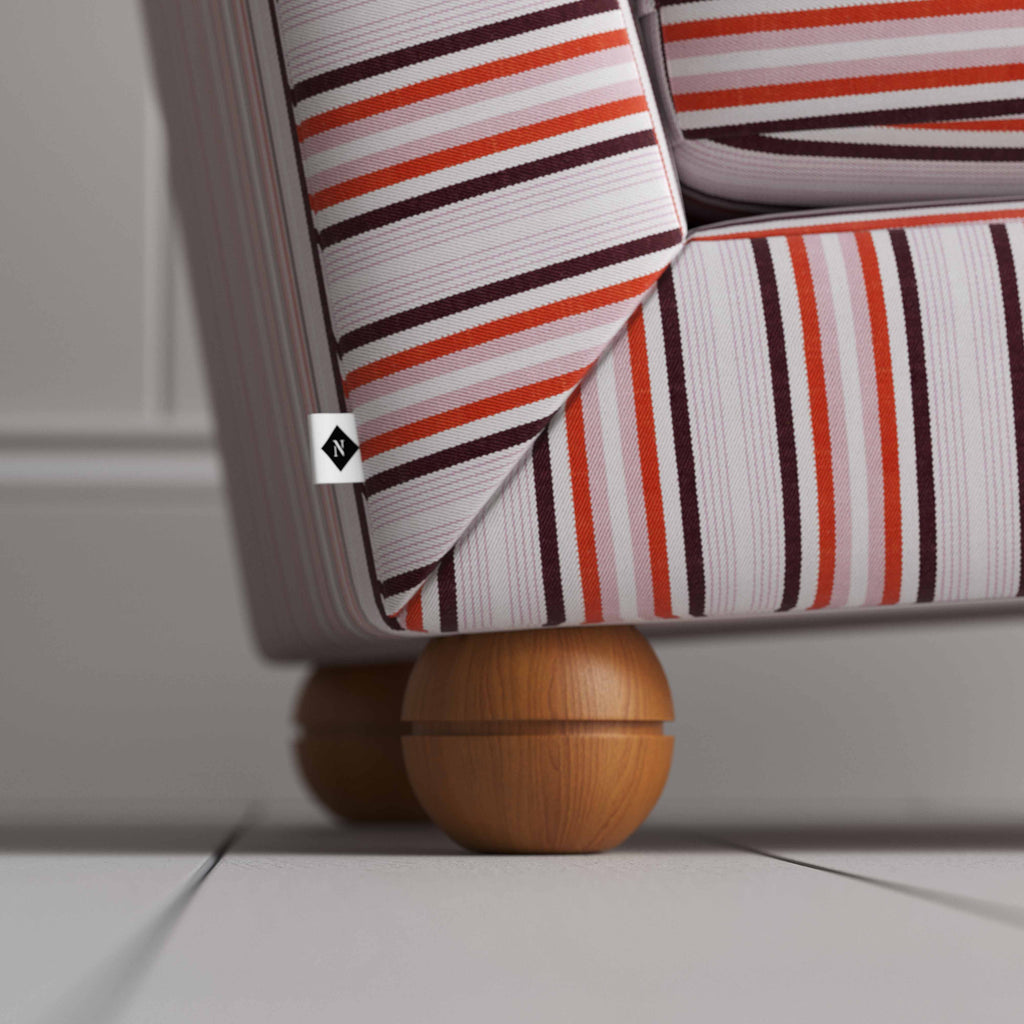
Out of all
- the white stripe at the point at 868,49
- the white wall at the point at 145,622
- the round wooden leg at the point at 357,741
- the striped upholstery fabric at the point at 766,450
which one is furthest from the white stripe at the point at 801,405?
the white wall at the point at 145,622

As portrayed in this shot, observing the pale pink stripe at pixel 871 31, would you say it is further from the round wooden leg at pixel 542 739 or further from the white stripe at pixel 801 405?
the round wooden leg at pixel 542 739

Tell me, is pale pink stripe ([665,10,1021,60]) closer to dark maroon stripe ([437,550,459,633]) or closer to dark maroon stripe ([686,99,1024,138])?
dark maroon stripe ([686,99,1024,138])

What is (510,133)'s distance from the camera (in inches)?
16.8

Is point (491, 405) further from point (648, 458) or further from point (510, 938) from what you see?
point (510, 938)

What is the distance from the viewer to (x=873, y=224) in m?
0.45

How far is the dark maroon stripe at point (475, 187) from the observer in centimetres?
43

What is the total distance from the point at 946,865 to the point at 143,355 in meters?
0.78

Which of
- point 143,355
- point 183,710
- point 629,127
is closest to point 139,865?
point 629,127

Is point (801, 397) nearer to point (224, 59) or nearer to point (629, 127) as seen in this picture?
point (629, 127)

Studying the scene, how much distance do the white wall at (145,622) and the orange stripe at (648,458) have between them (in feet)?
1.41

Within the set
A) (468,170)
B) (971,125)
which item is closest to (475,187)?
(468,170)

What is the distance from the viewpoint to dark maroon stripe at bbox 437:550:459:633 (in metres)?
0.43

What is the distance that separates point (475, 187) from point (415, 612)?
16cm

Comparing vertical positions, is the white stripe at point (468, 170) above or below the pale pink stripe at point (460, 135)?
below
